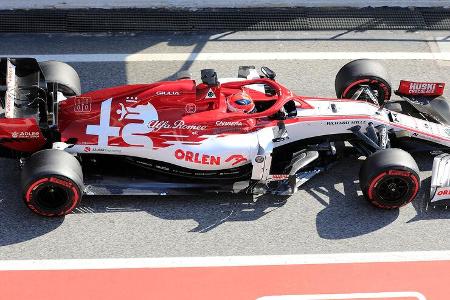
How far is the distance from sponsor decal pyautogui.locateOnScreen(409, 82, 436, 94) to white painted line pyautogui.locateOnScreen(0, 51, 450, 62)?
6.45 feet

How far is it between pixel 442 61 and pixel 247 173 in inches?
177

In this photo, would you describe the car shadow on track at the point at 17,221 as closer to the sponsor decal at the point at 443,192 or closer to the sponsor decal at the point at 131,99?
the sponsor decal at the point at 131,99

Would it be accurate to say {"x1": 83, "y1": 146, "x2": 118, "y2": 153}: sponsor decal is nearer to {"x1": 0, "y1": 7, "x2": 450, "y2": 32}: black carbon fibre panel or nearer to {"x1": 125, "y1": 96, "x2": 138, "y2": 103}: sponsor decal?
{"x1": 125, "y1": 96, "x2": 138, "y2": 103}: sponsor decal

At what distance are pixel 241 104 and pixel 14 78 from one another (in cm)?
257

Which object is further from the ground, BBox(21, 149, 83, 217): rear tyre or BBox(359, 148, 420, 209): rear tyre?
BBox(359, 148, 420, 209): rear tyre

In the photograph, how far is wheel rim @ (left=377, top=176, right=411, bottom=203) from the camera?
8062mm

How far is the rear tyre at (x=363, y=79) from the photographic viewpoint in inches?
370

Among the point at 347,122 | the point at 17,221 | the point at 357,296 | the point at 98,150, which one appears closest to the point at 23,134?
the point at 98,150

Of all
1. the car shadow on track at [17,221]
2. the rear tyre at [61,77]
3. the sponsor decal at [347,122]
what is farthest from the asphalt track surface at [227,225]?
the rear tyre at [61,77]

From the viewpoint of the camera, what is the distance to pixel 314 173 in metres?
8.62

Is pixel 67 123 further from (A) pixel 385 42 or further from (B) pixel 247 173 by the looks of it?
(A) pixel 385 42

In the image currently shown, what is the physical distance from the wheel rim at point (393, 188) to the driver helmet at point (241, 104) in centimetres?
164

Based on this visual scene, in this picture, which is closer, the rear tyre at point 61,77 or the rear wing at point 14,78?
the rear wing at point 14,78

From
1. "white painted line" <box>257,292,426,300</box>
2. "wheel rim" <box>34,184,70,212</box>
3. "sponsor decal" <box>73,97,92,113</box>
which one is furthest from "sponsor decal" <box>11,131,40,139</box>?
"white painted line" <box>257,292,426,300</box>
